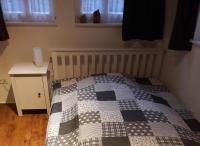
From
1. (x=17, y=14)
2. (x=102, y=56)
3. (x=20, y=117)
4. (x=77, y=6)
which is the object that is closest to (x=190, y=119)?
(x=102, y=56)

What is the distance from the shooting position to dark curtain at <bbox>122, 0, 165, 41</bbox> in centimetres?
207

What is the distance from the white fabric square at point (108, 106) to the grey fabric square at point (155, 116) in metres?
0.22

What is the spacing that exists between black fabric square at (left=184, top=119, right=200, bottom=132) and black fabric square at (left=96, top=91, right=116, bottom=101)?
2.14 feet

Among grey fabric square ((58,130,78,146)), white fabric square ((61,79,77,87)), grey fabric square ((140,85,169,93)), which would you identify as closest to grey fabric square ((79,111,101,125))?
grey fabric square ((58,130,78,146))

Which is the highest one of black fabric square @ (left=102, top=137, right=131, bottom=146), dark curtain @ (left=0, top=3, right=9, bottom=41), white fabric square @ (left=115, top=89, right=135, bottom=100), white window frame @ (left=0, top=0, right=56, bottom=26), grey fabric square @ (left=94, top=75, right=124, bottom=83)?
white window frame @ (left=0, top=0, right=56, bottom=26)

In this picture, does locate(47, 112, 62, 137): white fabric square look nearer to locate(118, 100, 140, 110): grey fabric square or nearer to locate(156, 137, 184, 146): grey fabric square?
locate(118, 100, 140, 110): grey fabric square

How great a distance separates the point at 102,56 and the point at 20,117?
1.21 metres

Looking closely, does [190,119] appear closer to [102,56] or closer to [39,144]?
[102,56]

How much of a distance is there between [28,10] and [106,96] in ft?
4.30

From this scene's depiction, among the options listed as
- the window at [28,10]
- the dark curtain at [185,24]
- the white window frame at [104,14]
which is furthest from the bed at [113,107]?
the dark curtain at [185,24]

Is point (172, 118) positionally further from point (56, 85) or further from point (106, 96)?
point (56, 85)

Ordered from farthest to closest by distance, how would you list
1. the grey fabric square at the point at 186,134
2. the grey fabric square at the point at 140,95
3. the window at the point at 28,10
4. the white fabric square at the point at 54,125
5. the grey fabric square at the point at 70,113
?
the window at the point at 28,10, the grey fabric square at the point at 140,95, the grey fabric square at the point at 70,113, the white fabric square at the point at 54,125, the grey fabric square at the point at 186,134

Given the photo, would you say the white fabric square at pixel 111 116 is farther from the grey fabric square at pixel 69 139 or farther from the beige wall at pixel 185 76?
the beige wall at pixel 185 76

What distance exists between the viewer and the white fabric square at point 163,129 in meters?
1.28
